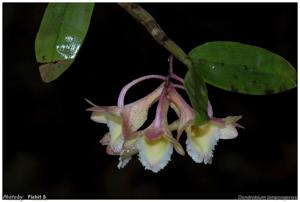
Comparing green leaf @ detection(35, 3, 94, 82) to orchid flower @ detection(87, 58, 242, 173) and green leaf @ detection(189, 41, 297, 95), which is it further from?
green leaf @ detection(189, 41, 297, 95)

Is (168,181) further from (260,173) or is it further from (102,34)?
(102,34)

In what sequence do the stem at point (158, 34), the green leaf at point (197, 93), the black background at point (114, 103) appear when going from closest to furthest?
the green leaf at point (197, 93) → the stem at point (158, 34) → the black background at point (114, 103)

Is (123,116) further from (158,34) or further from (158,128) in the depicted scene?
(158,34)

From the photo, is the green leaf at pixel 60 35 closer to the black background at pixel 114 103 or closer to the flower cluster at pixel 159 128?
the flower cluster at pixel 159 128

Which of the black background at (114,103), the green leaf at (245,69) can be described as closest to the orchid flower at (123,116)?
the green leaf at (245,69)

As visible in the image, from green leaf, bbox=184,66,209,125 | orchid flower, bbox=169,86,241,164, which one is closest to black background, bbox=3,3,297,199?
orchid flower, bbox=169,86,241,164
